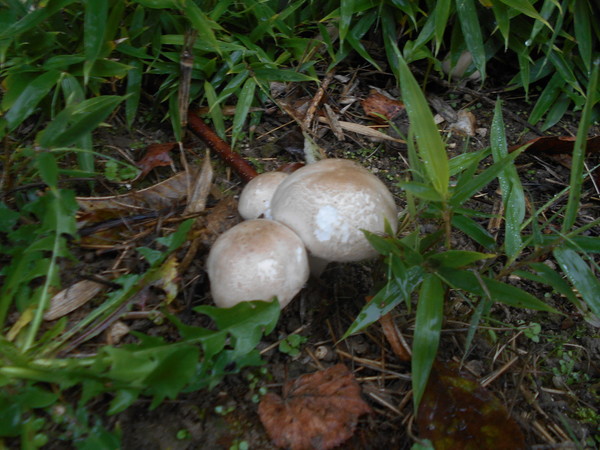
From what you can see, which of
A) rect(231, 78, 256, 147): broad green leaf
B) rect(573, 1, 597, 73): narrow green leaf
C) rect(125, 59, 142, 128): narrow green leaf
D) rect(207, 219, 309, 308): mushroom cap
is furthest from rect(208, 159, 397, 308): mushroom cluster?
rect(573, 1, 597, 73): narrow green leaf

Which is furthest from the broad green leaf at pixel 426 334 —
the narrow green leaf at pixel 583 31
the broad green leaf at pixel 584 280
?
the narrow green leaf at pixel 583 31

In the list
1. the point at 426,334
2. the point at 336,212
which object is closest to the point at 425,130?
the point at 336,212

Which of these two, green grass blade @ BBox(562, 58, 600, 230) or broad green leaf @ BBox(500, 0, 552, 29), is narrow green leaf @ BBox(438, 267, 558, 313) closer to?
green grass blade @ BBox(562, 58, 600, 230)

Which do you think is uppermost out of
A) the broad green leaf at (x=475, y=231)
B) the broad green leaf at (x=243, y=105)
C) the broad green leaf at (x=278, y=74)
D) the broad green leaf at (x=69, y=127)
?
the broad green leaf at (x=69, y=127)

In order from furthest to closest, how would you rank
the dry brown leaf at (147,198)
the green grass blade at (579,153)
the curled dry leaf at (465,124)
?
1. the curled dry leaf at (465,124)
2. the dry brown leaf at (147,198)
3. the green grass blade at (579,153)

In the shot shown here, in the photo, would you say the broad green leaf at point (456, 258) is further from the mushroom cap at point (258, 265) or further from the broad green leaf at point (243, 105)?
the broad green leaf at point (243, 105)

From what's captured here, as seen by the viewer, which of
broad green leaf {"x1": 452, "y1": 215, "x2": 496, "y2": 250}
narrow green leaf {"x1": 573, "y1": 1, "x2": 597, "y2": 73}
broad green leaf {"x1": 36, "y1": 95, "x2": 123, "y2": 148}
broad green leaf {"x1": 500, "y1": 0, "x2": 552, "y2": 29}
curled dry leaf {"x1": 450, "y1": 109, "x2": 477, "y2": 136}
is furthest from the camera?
curled dry leaf {"x1": 450, "y1": 109, "x2": 477, "y2": 136}
